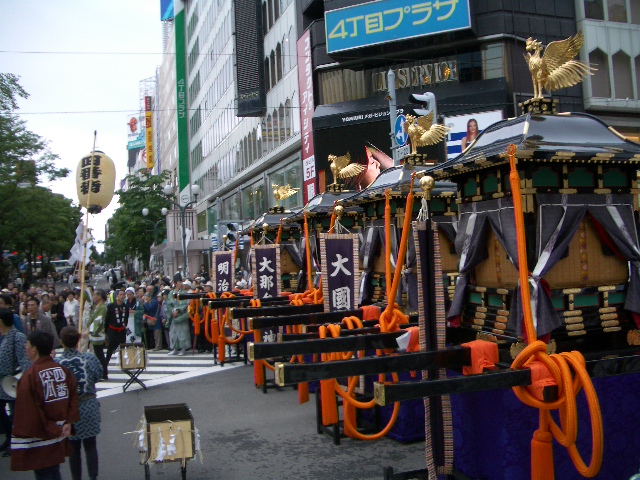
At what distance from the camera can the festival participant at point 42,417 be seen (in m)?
5.25

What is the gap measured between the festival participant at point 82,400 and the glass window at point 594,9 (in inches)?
904

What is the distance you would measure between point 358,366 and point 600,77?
889 inches

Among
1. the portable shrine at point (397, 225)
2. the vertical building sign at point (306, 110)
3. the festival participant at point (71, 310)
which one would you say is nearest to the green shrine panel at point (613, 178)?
the portable shrine at point (397, 225)

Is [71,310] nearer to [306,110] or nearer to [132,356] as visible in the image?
[132,356]

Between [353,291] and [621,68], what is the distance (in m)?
20.2

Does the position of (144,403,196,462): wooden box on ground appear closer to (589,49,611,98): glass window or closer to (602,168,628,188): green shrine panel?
(602,168,628,188): green shrine panel

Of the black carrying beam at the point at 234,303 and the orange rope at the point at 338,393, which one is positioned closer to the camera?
the orange rope at the point at 338,393

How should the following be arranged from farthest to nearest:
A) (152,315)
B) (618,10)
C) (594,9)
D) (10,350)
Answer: (618,10)
(594,9)
(152,315)
(10,350)

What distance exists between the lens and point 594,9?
23.0 meters

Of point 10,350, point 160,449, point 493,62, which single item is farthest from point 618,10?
point 10,350

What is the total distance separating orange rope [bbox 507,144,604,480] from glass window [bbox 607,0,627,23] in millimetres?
22810

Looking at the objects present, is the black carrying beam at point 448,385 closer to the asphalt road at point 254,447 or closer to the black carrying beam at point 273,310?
the asphalt road at point 254,447

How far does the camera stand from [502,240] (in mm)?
4891

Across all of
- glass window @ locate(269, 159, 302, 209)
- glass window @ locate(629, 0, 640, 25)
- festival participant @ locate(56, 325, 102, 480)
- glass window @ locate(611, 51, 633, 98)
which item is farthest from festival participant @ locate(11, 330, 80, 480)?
glass window @ locate(629, 0, 640, 25)
